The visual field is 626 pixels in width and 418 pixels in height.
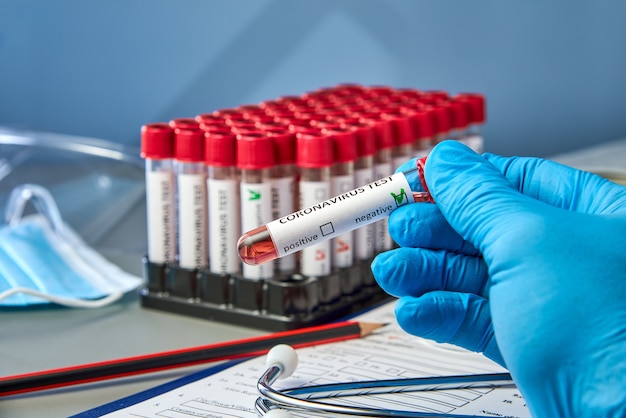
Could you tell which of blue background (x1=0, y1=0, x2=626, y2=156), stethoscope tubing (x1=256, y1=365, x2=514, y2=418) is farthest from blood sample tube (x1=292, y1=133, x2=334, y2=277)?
blue background (x1=0, y1=0, x2=626, y2=156)

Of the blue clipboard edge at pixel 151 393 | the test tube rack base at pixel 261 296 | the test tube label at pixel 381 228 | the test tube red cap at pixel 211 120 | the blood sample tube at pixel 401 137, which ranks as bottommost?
the blue clipboard edge at pixel 151 393

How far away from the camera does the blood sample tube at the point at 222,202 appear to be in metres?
1.00

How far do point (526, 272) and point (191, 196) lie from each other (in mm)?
516

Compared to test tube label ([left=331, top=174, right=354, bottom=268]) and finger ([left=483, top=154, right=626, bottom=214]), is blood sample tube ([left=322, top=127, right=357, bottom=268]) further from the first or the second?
finger ([left=483, top=154, right=626, bottom=214])

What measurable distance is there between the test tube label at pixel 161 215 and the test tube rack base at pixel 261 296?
0.02m

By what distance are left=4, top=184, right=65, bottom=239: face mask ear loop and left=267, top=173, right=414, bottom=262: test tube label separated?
0.79m

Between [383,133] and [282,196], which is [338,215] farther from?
[383,133]

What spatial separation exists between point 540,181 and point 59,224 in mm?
880

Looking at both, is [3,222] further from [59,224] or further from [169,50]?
[169,50]

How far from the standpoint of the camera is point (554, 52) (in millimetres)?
1736

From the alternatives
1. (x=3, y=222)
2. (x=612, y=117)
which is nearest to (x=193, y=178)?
(x=3, y=222)

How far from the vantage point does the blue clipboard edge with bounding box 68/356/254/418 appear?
0.78m

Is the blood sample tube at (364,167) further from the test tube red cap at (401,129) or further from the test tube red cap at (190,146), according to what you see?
the test tube red cap at (190,146)

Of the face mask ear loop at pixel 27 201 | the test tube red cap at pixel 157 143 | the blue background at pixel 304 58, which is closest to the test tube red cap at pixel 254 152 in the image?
the test tube red cap at pixel 157 143
